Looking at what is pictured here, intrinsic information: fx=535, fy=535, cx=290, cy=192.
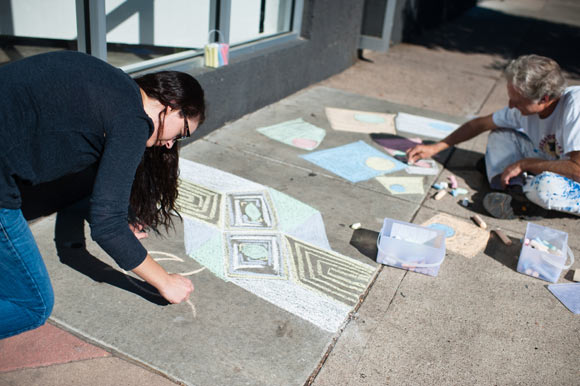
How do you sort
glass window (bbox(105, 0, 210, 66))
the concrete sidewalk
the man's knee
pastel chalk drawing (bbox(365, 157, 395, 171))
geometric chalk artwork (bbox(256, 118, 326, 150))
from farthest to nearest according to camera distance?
1. geometric chalk artwork (bbox(256, 118, 326, 150))
2. pastel chalk drawing (bbox(365, 157, 395, 171))
3. glass window (bbox(105, 0, 210, 66))
4. the man's knee
5. the concrete sidewalk

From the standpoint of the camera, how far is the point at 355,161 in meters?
4.40

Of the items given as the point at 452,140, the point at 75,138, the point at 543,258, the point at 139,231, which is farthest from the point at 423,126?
the point at 75,138

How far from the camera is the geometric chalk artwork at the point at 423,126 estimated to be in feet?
17.2

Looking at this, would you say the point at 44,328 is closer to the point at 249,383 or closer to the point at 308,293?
the point at 249,383

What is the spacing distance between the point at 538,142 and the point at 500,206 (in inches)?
22.2

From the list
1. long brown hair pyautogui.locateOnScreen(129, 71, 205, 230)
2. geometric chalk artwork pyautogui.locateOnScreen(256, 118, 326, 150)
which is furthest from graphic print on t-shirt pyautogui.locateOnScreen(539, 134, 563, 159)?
long brown hair pyautogui.locateOnScreen(129, 71, 205, 230)

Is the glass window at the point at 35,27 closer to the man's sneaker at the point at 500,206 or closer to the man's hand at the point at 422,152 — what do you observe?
the man's hand at the point at 422,152

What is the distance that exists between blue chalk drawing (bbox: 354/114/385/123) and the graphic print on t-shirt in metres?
1.92

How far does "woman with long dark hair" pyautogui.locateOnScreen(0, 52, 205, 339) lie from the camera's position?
168cm

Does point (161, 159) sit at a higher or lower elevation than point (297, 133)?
higher

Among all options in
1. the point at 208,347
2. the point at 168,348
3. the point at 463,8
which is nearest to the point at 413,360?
the point at 208,347

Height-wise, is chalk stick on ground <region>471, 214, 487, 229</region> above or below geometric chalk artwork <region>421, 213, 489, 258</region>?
above

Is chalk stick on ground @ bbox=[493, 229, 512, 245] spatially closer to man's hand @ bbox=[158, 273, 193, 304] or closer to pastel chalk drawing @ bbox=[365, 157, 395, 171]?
pastel chalk drawing @ bbox=[365, 157, 395, 171]

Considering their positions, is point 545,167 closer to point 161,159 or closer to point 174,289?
point 161,159
